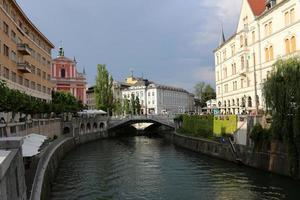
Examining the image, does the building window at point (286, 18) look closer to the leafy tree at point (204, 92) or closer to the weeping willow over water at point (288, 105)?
the weeping willow over water at point (288, 105)

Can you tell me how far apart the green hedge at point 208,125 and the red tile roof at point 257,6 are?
1941cm

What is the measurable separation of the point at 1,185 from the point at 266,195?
841 inches

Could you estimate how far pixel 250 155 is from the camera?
1610 inches

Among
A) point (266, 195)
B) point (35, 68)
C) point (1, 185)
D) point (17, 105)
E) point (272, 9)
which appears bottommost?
point (266, 195)

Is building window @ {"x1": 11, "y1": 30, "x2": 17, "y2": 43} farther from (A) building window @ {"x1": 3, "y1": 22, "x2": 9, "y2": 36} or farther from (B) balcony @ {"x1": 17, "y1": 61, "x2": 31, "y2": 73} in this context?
(B) balcony @ {"x1": 17, "y1": 61, "x2": 31, "y2": 73}

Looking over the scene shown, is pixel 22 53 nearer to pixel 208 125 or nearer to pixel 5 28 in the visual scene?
pixel 5 28

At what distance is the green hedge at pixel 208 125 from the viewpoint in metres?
50.8

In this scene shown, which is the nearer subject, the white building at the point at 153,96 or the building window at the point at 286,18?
the building window at the point at 286,18

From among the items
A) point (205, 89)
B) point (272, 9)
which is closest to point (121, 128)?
point (205, 89)

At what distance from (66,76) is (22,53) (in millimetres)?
58469

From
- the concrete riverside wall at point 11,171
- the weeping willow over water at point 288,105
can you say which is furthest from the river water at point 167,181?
the concrete riverside wall at point 11,171

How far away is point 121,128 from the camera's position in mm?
114125

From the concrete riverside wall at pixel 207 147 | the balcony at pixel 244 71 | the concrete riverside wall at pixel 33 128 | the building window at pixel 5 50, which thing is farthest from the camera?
the balcony at pixel 244 71

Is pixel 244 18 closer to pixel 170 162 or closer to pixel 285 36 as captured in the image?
pixel 285 36
